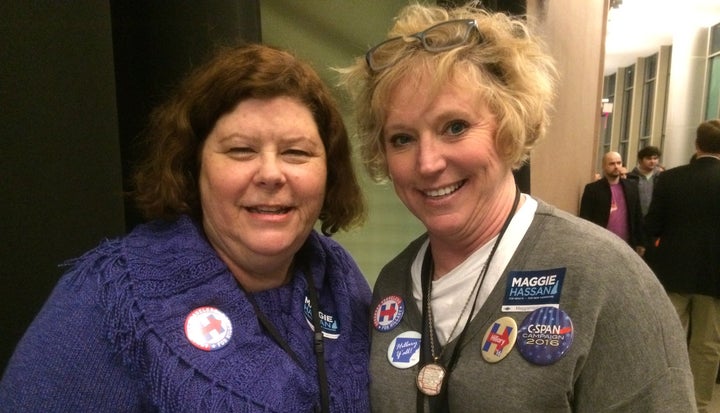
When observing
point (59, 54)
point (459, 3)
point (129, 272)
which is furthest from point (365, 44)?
point (129, 272)

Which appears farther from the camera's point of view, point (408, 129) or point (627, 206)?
point (627, 206)

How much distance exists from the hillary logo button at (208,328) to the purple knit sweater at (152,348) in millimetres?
13

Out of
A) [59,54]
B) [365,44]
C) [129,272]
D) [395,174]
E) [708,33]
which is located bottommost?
[129,272]

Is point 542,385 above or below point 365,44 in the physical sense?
below

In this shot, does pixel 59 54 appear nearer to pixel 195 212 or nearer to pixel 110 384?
pixel 195 212

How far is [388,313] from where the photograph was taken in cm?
151

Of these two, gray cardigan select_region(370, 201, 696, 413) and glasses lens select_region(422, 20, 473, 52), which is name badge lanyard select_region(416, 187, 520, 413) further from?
glasses lens select_region(422, 20, 473, 52)

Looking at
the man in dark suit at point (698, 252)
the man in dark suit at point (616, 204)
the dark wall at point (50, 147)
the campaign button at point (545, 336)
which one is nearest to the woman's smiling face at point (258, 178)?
the dark wall at point (50, 147)

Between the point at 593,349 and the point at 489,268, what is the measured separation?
303 millimetres

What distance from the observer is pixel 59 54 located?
→ 1512 mm

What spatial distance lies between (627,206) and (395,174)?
4.75 metres

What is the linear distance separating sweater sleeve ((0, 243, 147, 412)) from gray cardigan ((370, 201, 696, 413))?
0.77m

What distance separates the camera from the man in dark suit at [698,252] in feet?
12.2

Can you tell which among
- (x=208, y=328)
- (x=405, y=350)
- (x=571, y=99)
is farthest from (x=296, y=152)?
(x=571, y=99)
